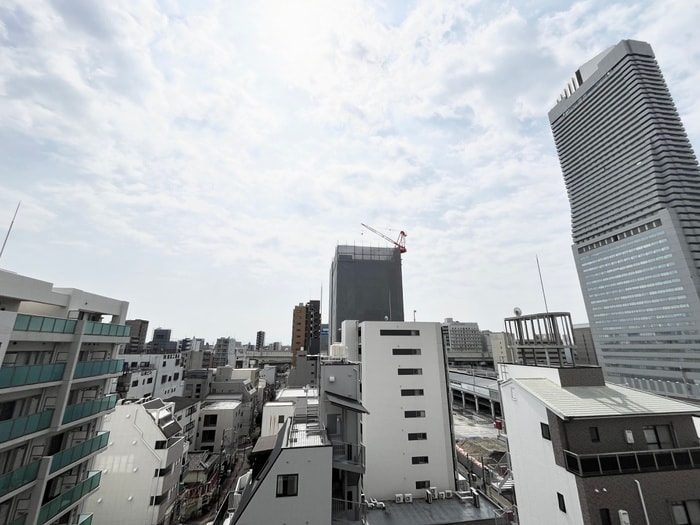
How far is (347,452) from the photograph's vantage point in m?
17.8

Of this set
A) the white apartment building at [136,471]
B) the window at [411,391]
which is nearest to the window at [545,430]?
the window at [411,391]

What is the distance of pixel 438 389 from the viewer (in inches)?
1294

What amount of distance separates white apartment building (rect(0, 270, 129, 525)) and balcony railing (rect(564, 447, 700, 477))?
27.1 metres

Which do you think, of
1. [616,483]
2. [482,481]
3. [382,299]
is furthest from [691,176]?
[616,483]

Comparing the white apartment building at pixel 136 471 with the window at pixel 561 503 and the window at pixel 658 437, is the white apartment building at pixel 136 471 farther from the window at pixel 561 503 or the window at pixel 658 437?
the window at pixel 658 437

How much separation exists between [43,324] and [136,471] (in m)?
16.9

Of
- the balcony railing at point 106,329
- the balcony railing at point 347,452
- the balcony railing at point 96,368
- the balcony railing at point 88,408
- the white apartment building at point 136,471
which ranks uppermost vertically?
the balcony railing at point 106,329

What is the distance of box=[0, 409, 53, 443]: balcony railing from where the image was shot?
12586 mm

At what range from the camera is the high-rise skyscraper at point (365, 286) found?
104 m

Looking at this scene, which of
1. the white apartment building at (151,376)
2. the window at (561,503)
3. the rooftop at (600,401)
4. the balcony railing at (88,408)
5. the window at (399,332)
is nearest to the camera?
the window at (561,503)

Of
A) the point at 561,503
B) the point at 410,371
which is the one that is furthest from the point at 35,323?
the point at 410,371

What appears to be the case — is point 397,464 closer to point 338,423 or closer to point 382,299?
point 338,423

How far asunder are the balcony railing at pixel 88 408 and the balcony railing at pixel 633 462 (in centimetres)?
2757

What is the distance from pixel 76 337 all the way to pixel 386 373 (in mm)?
27100
